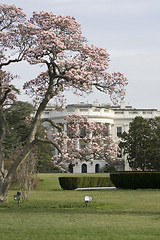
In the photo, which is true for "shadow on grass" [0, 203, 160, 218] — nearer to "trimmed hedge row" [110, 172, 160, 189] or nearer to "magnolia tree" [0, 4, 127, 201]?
"magnolia tree" [0, 4, 127, 201]

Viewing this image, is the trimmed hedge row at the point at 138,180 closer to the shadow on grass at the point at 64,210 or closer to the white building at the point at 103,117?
the shadow on grass at the point at 64,210

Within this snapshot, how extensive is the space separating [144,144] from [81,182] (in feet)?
117

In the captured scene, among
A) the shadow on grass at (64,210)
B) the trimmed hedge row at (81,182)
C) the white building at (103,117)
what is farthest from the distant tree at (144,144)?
the shadow on grass at (64,210)

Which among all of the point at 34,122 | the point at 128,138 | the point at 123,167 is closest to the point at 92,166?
the point at 123,167

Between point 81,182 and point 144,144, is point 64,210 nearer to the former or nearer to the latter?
point 81,182

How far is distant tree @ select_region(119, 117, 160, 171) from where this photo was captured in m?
73.6

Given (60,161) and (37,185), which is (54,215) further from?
(37,185)

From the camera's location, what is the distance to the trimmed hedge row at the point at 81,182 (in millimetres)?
40688

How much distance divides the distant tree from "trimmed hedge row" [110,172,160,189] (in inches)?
1316

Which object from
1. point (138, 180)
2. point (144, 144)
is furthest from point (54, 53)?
point (144, 144)

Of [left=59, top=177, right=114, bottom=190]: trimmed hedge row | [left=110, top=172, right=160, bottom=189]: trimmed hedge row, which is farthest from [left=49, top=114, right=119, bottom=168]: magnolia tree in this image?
[left=59, top=177, right=114, bottom=190]: trimmed hedge row

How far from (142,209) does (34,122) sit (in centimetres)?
677

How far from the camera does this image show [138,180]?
1534 inches

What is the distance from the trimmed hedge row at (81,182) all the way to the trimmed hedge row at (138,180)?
9.41 ft
